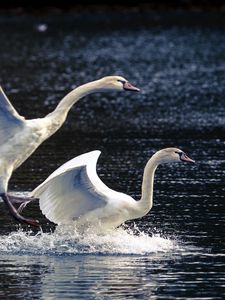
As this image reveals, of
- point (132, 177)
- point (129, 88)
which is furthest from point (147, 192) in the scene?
point (132, 177)

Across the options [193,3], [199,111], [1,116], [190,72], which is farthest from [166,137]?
[193,3]

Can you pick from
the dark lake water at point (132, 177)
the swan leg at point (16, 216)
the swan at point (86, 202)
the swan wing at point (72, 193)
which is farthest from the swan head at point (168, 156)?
the swan leg at point (16, 216)

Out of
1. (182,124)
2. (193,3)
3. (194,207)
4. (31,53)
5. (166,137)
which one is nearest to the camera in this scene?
(194,207)

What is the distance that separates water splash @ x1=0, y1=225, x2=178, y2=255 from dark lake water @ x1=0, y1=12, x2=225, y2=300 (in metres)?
0.01

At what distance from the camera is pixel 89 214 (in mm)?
15641

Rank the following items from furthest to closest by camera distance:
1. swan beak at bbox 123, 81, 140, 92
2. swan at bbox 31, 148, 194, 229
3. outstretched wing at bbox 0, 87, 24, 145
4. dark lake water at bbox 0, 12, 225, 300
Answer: swan beak at bbox 123, 81, 140, 92
outstretched wing at bbox 0, 87, 24, 145
swan at bbox 31, 148, 194, 229
dark lake water at bbox 0, 12, 225, 300

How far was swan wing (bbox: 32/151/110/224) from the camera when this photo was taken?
15328mm

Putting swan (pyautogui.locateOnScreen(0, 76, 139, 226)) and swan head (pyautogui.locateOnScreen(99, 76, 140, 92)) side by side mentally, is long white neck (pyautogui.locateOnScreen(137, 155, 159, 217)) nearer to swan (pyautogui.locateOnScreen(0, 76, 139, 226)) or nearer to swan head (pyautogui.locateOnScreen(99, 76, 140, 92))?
swan head (pyautogui.locateOnScreen(99, 76, 140, 92))

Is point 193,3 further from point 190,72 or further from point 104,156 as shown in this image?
point 104,156

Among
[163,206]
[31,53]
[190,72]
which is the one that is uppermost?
[163,206]

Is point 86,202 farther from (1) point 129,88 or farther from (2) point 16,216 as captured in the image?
(1) point 129,88

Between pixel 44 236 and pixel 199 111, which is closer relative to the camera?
pixel 44 236

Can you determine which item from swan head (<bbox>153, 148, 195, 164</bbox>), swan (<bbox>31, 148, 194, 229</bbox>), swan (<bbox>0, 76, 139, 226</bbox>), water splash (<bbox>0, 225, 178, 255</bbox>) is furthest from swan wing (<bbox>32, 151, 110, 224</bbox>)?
swan head (<bbox>153, 148, 195, 164</bbox>)

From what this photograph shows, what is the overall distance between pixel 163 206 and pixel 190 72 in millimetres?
25525
